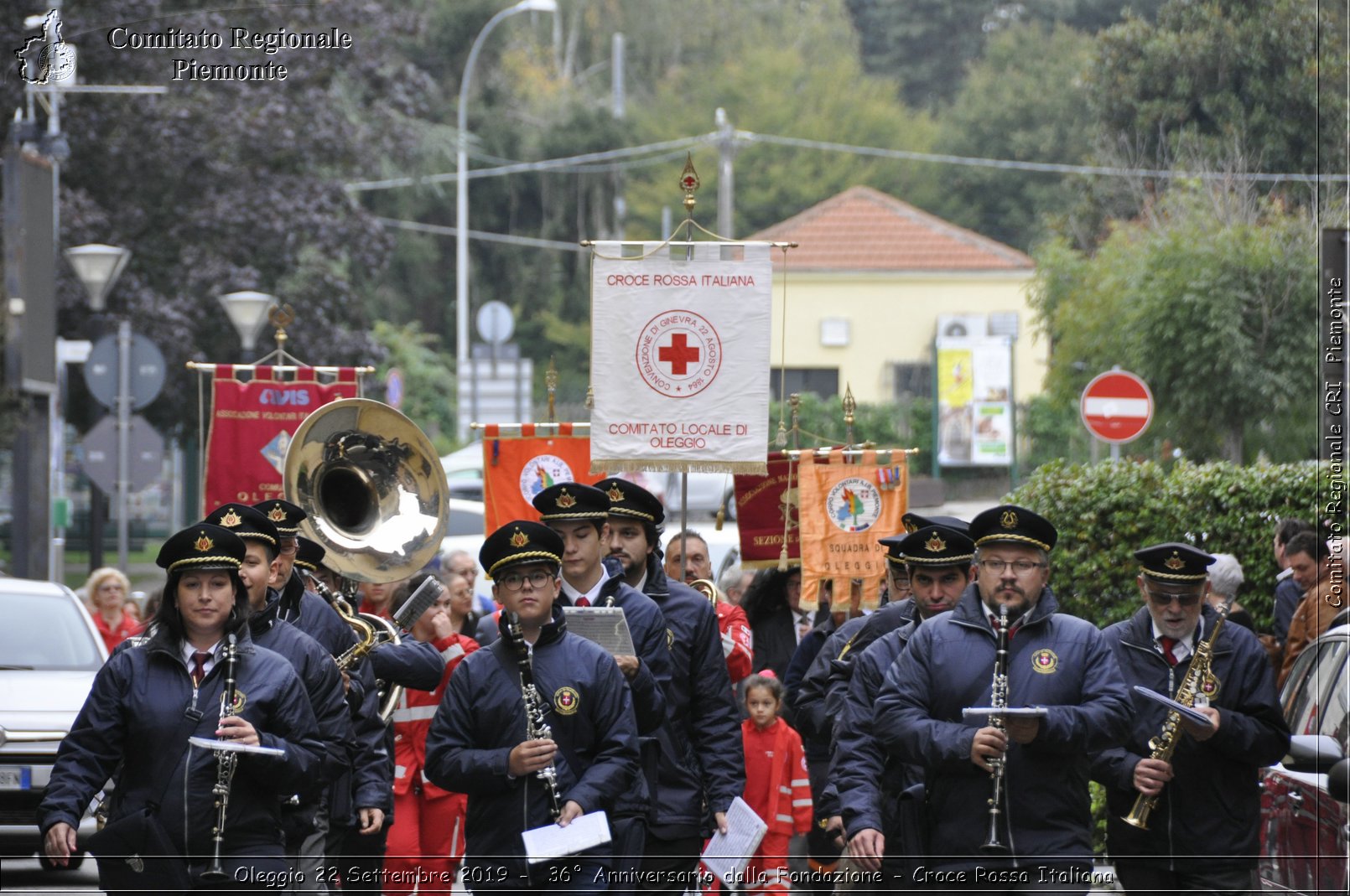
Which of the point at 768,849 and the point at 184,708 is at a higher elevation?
the point at 184,708

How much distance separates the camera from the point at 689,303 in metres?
10.5

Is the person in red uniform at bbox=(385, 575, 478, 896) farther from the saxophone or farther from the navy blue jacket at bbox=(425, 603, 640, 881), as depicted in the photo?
the saxophone

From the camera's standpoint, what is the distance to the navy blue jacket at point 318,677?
23.8 feet

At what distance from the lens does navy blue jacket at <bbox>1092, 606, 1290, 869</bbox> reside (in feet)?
25.7

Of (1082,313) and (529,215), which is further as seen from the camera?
(529,215)

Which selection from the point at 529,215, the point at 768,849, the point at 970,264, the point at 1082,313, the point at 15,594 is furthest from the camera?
the point at 529,215

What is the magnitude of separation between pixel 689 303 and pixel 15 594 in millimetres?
5522

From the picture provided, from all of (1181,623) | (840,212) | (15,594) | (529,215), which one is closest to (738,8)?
(529,215)

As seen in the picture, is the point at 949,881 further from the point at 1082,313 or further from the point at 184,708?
the point at 1082,313

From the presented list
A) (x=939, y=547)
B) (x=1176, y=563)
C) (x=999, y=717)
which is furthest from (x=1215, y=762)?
(x=999, y=717)

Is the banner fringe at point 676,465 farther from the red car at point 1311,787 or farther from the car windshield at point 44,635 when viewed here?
the car windshield at point 44,635

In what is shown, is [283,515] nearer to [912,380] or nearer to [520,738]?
[520,738]

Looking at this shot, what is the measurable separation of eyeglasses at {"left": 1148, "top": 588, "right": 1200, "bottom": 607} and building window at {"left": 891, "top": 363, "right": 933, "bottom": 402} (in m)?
42.5

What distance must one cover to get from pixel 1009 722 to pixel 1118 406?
11.0m
